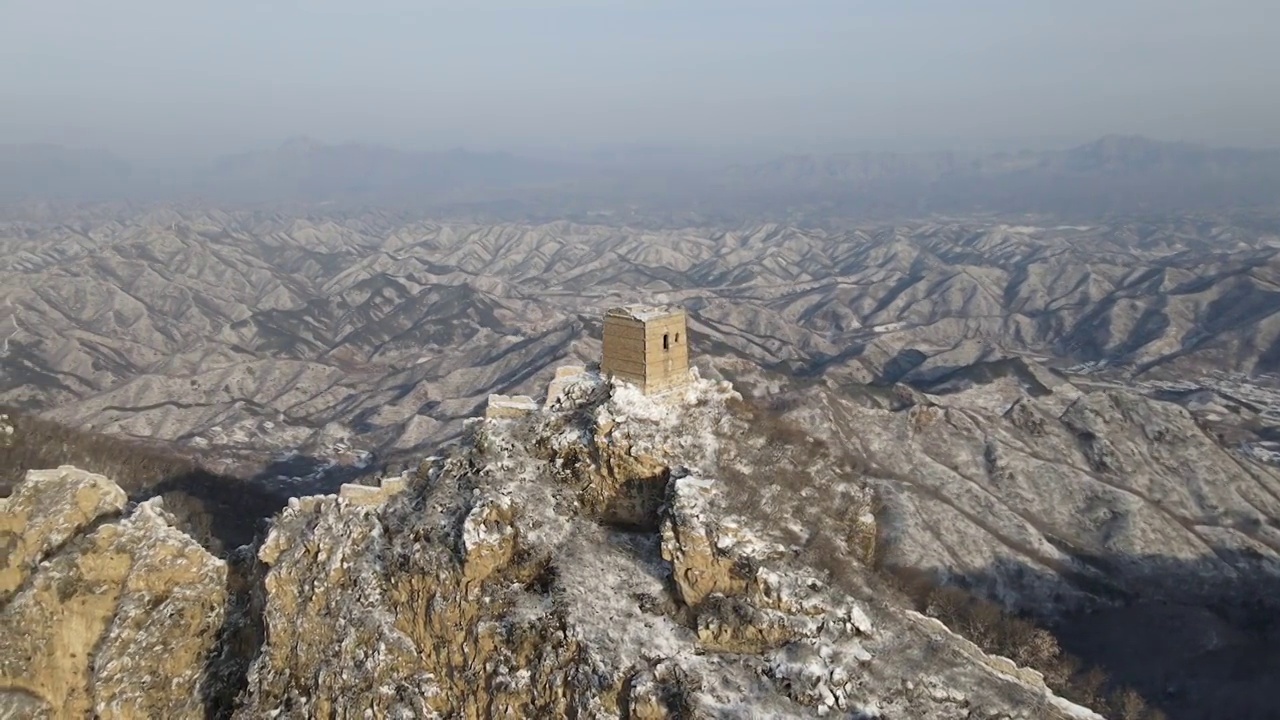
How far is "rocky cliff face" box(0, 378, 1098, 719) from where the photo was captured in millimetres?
23250

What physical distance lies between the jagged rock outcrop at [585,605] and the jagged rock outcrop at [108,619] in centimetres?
434

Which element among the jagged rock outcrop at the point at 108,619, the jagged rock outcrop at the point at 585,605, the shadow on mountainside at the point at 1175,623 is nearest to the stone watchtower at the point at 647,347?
the jagged rock outcrop at the point at 585,605

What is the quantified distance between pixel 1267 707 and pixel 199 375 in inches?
5334

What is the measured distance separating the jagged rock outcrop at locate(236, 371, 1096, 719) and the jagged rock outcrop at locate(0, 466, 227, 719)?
4.34 metres

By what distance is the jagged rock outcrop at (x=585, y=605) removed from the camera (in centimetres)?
2284

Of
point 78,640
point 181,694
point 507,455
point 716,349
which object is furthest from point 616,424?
point 716,349

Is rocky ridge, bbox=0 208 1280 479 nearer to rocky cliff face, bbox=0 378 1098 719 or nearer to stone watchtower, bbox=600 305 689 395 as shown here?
stone watchtower, bbox=600 305 689 395

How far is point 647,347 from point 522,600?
1082 centimetres

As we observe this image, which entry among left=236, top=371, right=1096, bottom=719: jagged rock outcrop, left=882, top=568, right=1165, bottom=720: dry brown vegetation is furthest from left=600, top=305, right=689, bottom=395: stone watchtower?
left=882, top=568, right=1165, bottom=720: dry brown vegetation

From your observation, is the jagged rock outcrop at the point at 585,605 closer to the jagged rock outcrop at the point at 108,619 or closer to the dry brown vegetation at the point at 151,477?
the jagged rock outcrop at the point at 108,619

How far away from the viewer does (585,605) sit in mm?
25156

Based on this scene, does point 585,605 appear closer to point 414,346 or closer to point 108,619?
point 108,619

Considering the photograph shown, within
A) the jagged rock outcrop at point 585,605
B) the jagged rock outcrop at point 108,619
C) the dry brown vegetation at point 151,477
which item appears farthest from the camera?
the dry brown vegetation at point 151,477

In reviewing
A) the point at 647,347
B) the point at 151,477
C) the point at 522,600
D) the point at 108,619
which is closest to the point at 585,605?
the point at 522,600
